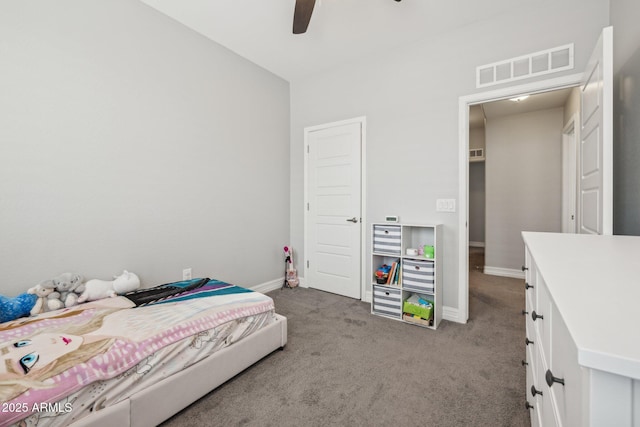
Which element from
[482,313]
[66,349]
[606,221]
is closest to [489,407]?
[606,221]

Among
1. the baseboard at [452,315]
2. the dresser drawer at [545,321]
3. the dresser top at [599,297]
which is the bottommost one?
the baseboard at [452,315]

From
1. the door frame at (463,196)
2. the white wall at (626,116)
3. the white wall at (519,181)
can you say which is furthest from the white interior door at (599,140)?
the white wall at (519,181)

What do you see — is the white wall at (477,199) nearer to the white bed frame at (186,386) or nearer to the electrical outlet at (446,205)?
the electrical outlet at (446,205)

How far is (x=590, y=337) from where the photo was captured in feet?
1.32

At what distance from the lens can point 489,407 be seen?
61.3 inches

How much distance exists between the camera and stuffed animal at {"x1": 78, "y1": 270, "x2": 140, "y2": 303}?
6.38ft

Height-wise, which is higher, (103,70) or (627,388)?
(103,70)

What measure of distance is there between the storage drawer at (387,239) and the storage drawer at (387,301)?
0.38 meters

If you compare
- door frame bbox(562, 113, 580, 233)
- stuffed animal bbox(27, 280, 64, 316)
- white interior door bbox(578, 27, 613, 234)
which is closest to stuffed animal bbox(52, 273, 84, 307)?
stuffed animal bbox(27, 280, 64, 316)

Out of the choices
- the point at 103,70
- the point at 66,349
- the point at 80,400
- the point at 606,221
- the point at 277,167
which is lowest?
the point at 80,400

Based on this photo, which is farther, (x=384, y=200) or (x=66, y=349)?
(x=384, y=200)

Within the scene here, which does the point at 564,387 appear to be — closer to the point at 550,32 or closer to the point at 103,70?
the point at 550,32

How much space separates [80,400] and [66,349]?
0.26 meters

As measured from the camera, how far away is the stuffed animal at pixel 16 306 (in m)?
1.63
